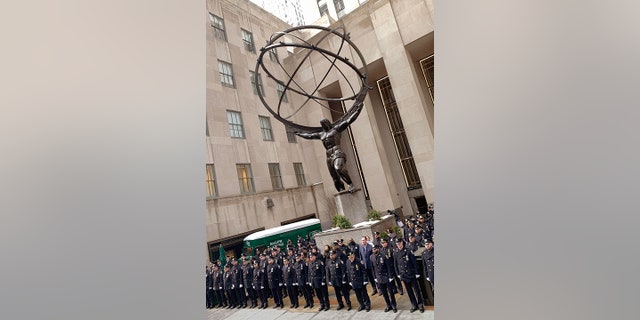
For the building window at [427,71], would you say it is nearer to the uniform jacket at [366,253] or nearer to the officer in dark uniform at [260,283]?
the uniform jacket at [366,253]

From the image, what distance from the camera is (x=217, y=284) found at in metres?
12.2

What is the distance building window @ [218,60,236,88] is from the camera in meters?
22.3

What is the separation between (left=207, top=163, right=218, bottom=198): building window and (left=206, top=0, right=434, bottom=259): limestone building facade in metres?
0.06

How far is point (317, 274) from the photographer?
9188 millimetres

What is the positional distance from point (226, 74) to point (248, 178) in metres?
7.39

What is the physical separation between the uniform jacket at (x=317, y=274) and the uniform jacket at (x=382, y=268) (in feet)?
5.82

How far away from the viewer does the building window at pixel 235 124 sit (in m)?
21.6

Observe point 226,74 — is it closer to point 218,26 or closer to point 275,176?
point 218,26

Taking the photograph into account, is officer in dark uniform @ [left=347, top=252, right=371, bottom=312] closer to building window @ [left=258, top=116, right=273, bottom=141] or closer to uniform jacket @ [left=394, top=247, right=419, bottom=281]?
uniform jacket @ [left=394, top=247, right=419, bottom=281]

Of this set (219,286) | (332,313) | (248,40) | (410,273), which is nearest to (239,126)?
(248,40)
